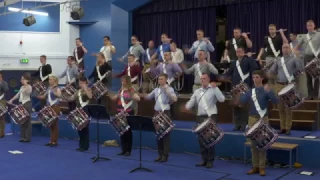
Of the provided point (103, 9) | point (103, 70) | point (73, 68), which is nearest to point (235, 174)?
point (103, 70)

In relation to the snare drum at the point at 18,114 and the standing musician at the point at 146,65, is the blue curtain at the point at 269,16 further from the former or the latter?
the snare drum at the point at 18,114

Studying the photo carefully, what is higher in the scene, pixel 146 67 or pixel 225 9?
pixel 225 9

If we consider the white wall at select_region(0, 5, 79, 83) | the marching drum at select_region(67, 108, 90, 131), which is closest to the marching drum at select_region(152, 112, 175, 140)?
the marching drum at select_region(67, 108, 90, 131)

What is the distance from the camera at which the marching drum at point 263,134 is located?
785 centimetres

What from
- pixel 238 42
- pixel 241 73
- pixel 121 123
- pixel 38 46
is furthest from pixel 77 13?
pixel 241 73

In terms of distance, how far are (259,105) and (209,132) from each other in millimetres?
1065

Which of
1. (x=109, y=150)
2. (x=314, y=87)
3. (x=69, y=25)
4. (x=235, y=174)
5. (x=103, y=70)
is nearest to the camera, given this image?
(x=235, y=174)

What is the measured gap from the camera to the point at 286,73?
368 inches

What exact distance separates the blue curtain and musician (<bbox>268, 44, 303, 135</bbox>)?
15.3ft

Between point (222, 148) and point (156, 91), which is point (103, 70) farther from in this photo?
point (222, 148)

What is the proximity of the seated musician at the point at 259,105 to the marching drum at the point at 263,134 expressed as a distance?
25 centimetres

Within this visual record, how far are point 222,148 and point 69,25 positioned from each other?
11.1 meters

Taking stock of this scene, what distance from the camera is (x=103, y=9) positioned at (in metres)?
17.4

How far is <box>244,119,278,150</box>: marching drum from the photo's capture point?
7.85 meters
